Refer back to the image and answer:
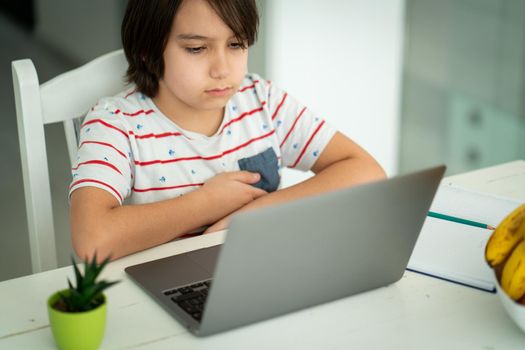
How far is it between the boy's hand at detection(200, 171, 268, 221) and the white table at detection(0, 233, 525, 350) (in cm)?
33

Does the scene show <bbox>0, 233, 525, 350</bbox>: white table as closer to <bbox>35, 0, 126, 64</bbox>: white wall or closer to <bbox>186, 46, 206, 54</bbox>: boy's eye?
<bbox>186, 46, 206, 54</bbox>: boy's eye

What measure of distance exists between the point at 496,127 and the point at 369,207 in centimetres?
201

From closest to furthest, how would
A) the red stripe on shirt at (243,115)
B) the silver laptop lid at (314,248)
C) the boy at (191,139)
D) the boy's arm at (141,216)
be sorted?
the silver laptop lid at (314,248) → the boy's arm at (141,216) → the boy at (191,139) → the red stripe on shirt at (243,115)

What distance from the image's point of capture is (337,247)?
0.93 meters

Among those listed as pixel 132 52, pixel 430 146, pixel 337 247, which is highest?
pixel 132 52

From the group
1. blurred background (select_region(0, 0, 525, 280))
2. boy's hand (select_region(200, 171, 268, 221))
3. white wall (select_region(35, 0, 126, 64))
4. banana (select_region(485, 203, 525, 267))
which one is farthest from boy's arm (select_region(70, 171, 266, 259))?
white wall (select_region(35, 0, 126, 64))

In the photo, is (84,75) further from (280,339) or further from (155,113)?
(280,339)

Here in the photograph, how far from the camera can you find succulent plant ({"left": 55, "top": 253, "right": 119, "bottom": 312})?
864mm

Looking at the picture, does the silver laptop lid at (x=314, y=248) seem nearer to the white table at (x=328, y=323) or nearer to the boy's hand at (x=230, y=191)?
the white table at (x=328, y=323)

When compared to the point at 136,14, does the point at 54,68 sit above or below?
below

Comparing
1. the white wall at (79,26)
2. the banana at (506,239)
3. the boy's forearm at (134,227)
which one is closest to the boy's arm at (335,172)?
the boy's forearm at (134,227)

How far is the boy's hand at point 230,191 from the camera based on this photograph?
140 centimetres

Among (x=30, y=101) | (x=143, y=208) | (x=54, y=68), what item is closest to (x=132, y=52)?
(x=30, y=101)

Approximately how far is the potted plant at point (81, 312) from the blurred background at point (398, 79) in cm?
165
